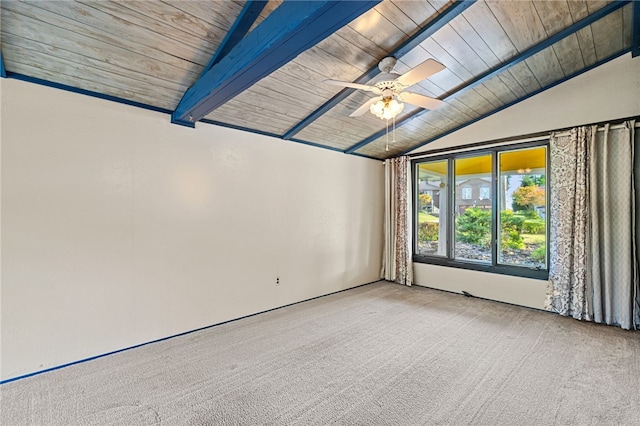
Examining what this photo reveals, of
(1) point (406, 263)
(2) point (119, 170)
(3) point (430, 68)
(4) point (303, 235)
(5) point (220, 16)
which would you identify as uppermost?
(5) point (220, 16)

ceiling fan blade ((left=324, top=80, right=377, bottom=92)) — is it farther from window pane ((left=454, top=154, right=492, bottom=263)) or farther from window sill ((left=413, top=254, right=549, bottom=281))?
window sill ((left=413, top=254, right=549, bottom=281))

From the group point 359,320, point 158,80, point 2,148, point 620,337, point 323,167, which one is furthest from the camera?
point 323,167

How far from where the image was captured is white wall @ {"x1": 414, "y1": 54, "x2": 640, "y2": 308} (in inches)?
133

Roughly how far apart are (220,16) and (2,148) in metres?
1.93

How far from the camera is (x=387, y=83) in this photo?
242 cm

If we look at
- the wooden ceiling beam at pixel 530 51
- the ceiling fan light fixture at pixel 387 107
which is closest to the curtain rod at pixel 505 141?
the wooden ceiling beam at pixel 530 51

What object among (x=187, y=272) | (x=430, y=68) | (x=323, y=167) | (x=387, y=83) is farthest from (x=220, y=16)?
(x=323, y=167)

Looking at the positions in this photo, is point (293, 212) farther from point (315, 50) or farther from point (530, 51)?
point (530, 51)

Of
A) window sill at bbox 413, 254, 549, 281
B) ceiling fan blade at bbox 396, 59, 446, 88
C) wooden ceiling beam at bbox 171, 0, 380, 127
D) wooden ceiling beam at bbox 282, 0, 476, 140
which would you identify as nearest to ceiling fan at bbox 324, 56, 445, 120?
ceiling fan blade at bbox 396, 59, 446, 88

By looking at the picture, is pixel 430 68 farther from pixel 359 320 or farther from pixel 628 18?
pixel 359 320

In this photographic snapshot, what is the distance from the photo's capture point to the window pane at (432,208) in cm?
505

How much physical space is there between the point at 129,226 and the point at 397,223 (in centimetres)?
412

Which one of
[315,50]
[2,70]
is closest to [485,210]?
[315,50]

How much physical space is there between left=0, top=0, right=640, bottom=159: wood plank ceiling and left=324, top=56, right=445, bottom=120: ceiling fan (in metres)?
0.35
